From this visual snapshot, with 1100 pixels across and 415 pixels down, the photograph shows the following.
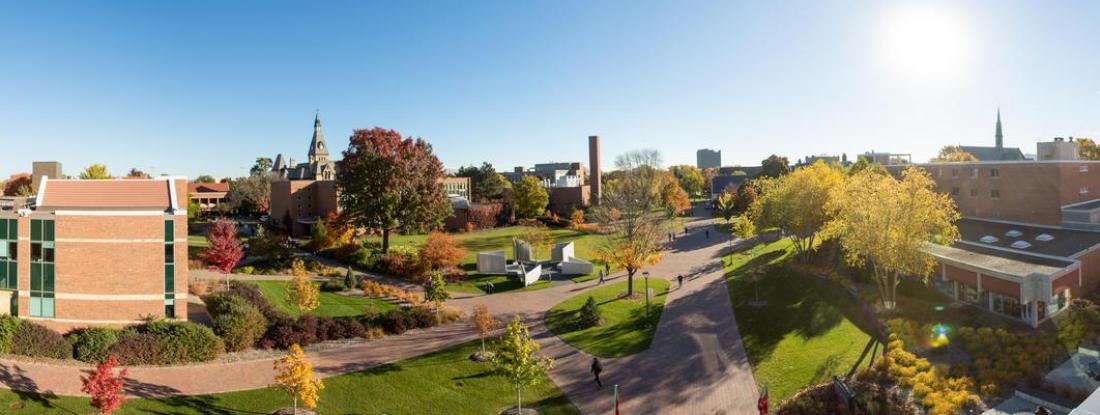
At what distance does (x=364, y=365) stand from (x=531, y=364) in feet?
27.4

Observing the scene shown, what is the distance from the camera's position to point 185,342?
2289 centimetres

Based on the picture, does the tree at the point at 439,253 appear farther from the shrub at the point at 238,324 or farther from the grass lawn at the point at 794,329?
the grass lawn at the point at 794,329

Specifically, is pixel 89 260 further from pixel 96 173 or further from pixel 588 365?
pixel 96 173

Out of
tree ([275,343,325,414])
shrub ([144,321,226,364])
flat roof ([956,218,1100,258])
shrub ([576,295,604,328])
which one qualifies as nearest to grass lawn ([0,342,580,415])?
tree ([275,343,325,414])

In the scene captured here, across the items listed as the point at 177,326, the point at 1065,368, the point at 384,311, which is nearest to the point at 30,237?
the point at 177,326

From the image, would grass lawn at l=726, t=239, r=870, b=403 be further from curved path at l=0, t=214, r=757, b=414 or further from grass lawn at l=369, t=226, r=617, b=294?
grass lawn at l=369, t=226, r=617, b=294

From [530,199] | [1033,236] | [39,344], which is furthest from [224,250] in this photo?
[1033,236]

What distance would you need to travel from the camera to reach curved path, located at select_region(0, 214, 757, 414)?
64.1 feet

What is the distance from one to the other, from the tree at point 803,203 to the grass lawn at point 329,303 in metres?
25.1

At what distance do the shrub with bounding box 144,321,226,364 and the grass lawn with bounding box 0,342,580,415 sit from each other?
3509mm

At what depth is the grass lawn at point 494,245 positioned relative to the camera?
122 ft

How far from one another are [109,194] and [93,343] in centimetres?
652

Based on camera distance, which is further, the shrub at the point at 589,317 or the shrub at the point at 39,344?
the shrub at the point at 589,317

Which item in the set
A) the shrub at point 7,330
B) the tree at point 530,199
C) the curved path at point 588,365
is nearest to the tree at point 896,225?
the curved path at point 588,365
